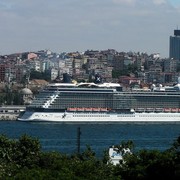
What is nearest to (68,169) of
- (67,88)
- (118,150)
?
(118,150)

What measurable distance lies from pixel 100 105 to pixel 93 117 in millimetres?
2651

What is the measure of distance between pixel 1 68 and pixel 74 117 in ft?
174

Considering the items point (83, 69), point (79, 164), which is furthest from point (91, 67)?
point (79, 164)

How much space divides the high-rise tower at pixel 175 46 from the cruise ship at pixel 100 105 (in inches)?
3355

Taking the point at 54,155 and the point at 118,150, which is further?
the point at 118,150

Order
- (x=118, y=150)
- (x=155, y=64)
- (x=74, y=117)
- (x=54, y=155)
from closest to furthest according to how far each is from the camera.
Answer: (x=54, y=155)
(x=118, y=150)
(x=74, y=117)
(x=155, y=64)

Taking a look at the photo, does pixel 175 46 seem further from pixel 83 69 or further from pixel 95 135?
pixel 95 135

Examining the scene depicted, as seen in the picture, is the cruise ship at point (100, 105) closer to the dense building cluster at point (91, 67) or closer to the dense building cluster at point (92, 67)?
the dense building cluster at point (91, 67)

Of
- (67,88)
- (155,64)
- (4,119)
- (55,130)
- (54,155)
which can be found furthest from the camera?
(155,64)

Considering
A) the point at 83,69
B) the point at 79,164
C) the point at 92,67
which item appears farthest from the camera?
the point at 83,69

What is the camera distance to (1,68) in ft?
399

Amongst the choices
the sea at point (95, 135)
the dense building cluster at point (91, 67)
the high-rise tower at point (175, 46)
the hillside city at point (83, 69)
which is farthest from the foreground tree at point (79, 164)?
the high-rise tower at point (175, 46)

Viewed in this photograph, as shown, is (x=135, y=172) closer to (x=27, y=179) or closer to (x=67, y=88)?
(x=27, y=179)

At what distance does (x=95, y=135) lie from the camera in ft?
176
